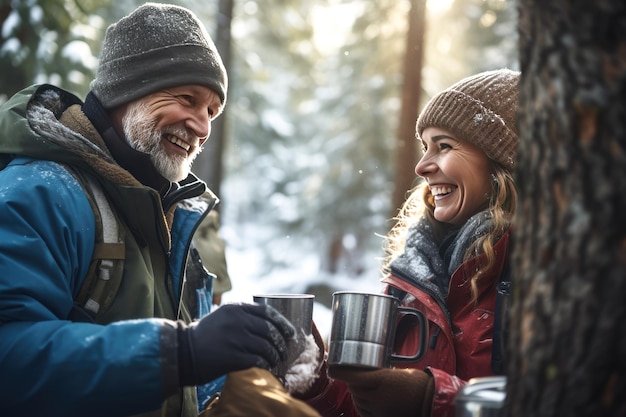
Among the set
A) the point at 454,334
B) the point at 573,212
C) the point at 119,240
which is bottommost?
the point at 454,334

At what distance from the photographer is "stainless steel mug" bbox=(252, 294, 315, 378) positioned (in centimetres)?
310

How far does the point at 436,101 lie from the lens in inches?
169

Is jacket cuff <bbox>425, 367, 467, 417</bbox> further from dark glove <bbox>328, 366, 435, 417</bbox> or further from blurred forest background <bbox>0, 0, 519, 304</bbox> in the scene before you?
blurred forest background <bbox>0, 0, 519, 304</bbox>

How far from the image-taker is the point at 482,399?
97.3 inches

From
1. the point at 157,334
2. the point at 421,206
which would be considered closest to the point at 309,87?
the point at 421,206

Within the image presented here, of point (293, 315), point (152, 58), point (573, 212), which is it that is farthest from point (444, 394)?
point (152, 58)

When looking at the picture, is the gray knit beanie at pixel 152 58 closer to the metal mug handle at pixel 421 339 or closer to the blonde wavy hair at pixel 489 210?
the blonde wavy hair at pixel 489 210

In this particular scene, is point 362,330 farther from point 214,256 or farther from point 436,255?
point 214,256

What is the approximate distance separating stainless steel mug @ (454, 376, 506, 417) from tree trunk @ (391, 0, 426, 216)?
8.41 meters

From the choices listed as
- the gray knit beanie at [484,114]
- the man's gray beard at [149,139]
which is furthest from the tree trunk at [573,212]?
the man's gray beard at [149,139]

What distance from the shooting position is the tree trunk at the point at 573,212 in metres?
1.84

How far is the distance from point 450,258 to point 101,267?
6.39 ft

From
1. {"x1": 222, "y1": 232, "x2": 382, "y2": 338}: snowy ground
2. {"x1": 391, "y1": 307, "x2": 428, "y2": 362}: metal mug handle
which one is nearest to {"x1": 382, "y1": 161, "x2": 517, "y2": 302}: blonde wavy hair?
{"x1": 391, "y1": 307, "x2": 428, "y2": 362}: metal mug handle

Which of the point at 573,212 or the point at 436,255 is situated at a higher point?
the point at 573,212
